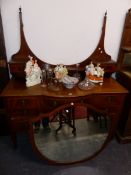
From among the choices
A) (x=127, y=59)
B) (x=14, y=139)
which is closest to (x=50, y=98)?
(x=14, y=139)

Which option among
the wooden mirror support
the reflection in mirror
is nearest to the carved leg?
the reflection in mirror

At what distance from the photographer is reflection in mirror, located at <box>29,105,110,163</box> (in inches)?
62.6

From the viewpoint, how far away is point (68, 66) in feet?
5.70

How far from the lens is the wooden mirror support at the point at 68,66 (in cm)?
159

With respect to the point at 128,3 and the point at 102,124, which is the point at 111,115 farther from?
the point at 128,3

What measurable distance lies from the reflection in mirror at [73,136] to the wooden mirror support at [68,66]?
477mm

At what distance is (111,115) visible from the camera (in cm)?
164

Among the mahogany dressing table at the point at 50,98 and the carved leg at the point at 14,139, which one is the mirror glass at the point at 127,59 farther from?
the carved leg at the point at 14,139

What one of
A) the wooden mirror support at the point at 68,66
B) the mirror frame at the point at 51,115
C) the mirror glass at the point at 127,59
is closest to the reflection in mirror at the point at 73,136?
the mirror frame at the point at 51,115

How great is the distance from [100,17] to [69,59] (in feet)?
1.65

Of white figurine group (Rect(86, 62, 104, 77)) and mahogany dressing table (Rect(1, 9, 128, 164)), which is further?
white figurine group (Rect(86, 62, 104, 77))

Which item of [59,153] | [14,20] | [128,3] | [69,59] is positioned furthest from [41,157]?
[128,3]

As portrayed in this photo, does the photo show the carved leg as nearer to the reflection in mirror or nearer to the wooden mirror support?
the reflection in mirror

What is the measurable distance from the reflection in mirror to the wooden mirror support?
0.48 m
